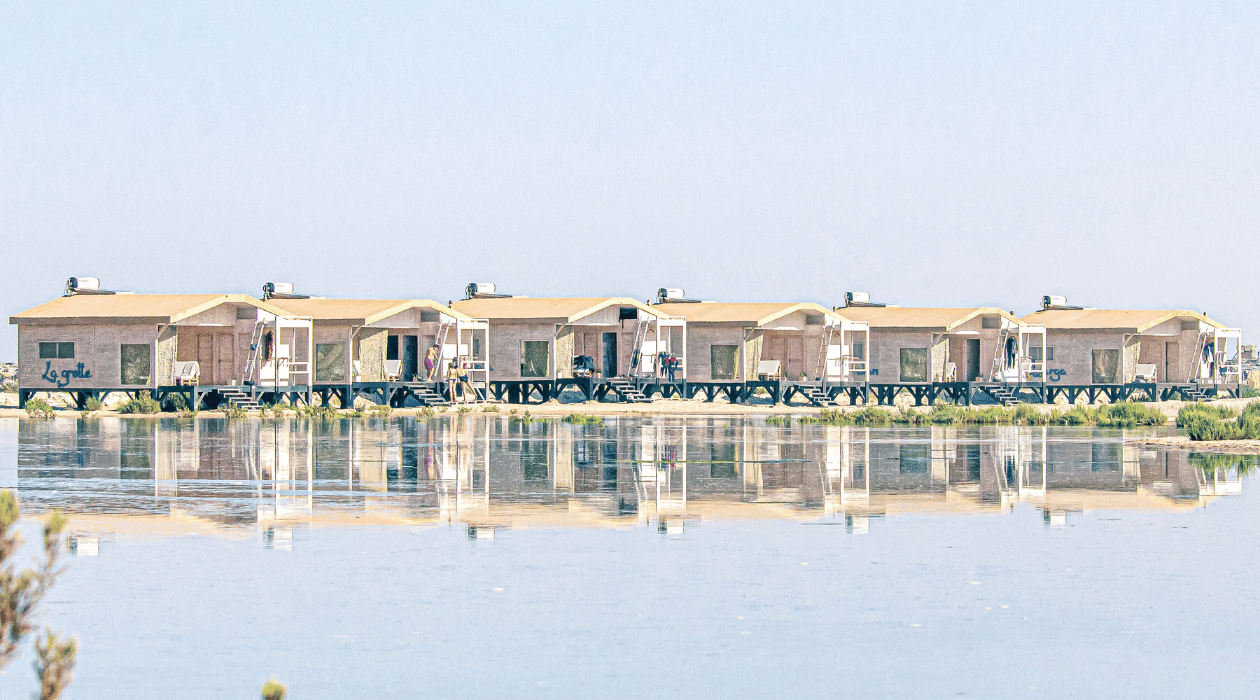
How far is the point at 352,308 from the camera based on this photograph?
4878 centimetres

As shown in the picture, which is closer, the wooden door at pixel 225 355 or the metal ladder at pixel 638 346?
the wooden door at pixel 225 355

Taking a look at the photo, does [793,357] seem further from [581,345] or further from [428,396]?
[428,396]

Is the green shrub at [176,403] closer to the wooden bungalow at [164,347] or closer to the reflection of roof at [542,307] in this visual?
the wooden bungalow at [164,347]

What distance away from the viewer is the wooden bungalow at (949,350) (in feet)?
182

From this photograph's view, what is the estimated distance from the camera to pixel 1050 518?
1753 centimetres

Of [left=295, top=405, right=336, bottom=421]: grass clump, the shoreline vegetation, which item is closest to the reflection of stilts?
the shoreline vegetation

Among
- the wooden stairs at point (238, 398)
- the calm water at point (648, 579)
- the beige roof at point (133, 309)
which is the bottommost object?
the calm water at point (648, 579)

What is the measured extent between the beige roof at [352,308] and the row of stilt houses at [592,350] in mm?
75

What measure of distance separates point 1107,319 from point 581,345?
809 inches

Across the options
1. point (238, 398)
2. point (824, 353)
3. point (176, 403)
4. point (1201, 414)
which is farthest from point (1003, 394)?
Answer: point (176, 403)

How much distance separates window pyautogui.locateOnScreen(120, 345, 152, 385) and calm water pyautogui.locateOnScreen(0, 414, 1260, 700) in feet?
64.4

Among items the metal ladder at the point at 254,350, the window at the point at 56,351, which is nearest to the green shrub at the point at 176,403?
the metal ladder at the point at 254,350

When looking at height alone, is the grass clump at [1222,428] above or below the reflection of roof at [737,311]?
below

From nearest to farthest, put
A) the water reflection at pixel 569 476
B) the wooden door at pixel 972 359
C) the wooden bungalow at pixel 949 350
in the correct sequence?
the water reflection at pixel 569 476 < the wooden bungalow at pixel 949 350 < the wooden door at pixel 972 359
